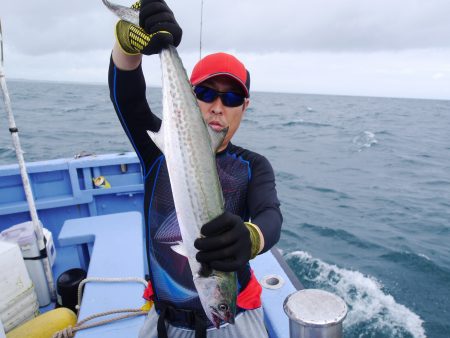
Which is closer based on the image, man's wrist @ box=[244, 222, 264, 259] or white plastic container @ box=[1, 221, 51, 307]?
man's wrist @ box=[244, 222, 264, 259]

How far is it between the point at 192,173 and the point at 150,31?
87 centimetres

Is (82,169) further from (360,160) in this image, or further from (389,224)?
(360,160)

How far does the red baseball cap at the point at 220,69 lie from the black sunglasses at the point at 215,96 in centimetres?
5

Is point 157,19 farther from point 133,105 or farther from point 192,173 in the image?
point 192,173

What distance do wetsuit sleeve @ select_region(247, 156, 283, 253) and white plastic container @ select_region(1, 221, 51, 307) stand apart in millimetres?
Answer: 2648

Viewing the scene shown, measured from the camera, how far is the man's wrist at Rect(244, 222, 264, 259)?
6.08 ft

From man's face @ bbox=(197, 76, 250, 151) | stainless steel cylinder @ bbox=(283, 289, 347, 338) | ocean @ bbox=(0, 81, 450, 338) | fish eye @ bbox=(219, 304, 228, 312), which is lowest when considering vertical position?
ocean @ bbox=(0, 81, 450, 338)

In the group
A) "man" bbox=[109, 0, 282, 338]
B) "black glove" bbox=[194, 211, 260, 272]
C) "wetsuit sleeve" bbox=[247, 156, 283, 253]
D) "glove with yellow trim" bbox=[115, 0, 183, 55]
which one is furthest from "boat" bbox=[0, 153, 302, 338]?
"glove with yellow trim" bbox=[115, 0, 183, 55]

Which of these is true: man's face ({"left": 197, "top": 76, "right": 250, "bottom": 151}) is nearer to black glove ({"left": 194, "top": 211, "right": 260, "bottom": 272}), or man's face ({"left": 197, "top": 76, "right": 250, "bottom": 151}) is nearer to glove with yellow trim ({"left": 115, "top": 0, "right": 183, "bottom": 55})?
glove with yellow trim ({"left": 115, "top": 0, "right": 183, "bottom": 55})

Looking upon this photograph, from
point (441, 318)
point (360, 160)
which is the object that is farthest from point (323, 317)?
point (360, 160)

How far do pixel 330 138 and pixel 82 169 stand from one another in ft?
72.3

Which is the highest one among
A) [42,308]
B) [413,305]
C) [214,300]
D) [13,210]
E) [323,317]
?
[214,300]

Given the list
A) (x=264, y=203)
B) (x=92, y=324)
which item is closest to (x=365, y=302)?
(x=264, y=203)

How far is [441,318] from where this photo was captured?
5.76 meters
